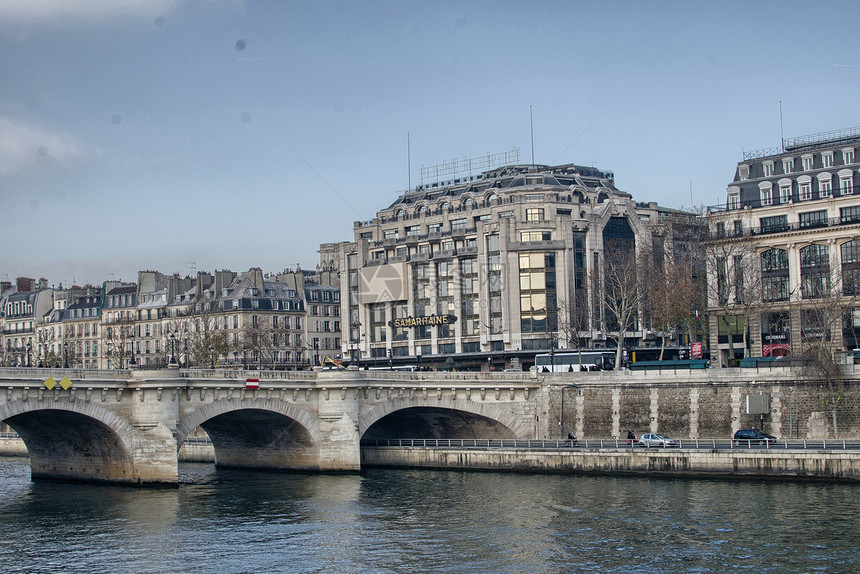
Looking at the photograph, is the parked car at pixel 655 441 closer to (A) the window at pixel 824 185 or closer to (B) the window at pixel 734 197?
(A) the window at pixel 824 185

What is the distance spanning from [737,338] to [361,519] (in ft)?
168

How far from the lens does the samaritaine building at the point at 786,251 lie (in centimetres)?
9106

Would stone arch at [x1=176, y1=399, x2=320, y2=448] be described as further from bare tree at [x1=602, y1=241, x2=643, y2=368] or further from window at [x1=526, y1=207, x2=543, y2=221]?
window at [x1=526, y1=207, x2=543, y2=221]

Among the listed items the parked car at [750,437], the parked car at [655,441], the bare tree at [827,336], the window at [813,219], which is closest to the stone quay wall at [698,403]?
the bare tree at [827,336]

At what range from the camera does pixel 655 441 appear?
7231 centimetres

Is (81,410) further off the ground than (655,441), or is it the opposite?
(81,410)

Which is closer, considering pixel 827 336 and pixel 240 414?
pixel 240 414

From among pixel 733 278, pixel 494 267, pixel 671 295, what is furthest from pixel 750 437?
pixel 494 267

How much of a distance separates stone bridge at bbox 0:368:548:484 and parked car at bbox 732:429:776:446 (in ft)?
54.2

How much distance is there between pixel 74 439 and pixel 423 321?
58.5 metres

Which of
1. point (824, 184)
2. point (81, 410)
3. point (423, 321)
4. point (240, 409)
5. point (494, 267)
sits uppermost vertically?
point (824, 184)

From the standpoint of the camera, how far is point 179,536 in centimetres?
5272

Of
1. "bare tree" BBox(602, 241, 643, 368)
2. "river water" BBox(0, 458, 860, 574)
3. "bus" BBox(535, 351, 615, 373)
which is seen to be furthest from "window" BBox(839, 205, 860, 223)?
"river water" BBox(0, 458, 860, 574)

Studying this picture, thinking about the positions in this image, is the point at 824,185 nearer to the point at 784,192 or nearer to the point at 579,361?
the point at 784,192
